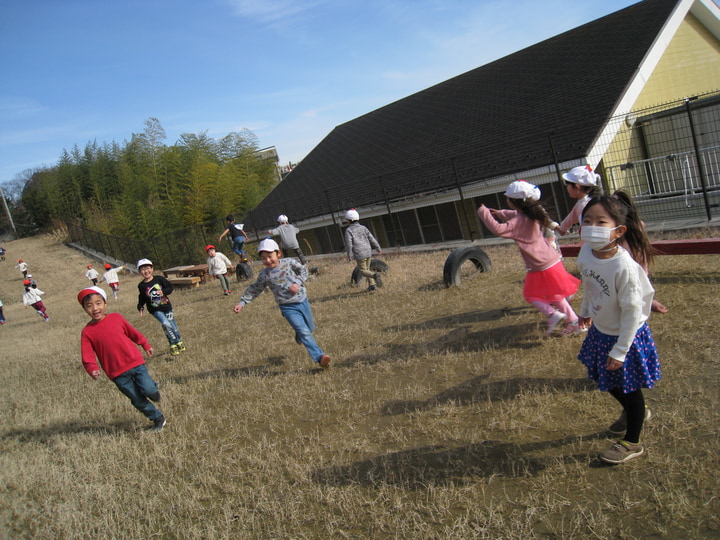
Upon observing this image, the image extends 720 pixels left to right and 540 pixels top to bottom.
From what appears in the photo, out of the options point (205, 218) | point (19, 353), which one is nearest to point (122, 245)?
point (205, 218)

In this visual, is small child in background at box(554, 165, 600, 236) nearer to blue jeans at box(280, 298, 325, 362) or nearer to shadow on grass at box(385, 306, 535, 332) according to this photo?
shadow on grass at box(385, 306, 535, 332)

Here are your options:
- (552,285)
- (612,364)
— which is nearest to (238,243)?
(552,285)

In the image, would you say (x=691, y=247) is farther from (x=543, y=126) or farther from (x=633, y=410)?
(x=543, y=126)

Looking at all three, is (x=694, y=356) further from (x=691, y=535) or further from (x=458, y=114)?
(x=458, y=114)

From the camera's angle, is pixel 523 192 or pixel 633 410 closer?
pixel 633 410

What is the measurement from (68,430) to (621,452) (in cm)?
579

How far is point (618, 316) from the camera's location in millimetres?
2957

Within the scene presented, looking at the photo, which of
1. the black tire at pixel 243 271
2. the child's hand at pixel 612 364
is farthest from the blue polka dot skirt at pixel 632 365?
the black tire at pixel 243 271

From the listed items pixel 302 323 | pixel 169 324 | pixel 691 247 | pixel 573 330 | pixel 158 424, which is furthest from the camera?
pixel 169 324

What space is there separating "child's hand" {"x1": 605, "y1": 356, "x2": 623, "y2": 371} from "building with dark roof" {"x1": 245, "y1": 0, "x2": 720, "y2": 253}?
8.30 metres

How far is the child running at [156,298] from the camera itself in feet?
26.5

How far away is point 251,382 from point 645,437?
4252 mm

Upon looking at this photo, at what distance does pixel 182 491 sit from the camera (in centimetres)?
395

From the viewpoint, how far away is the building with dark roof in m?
12.6
